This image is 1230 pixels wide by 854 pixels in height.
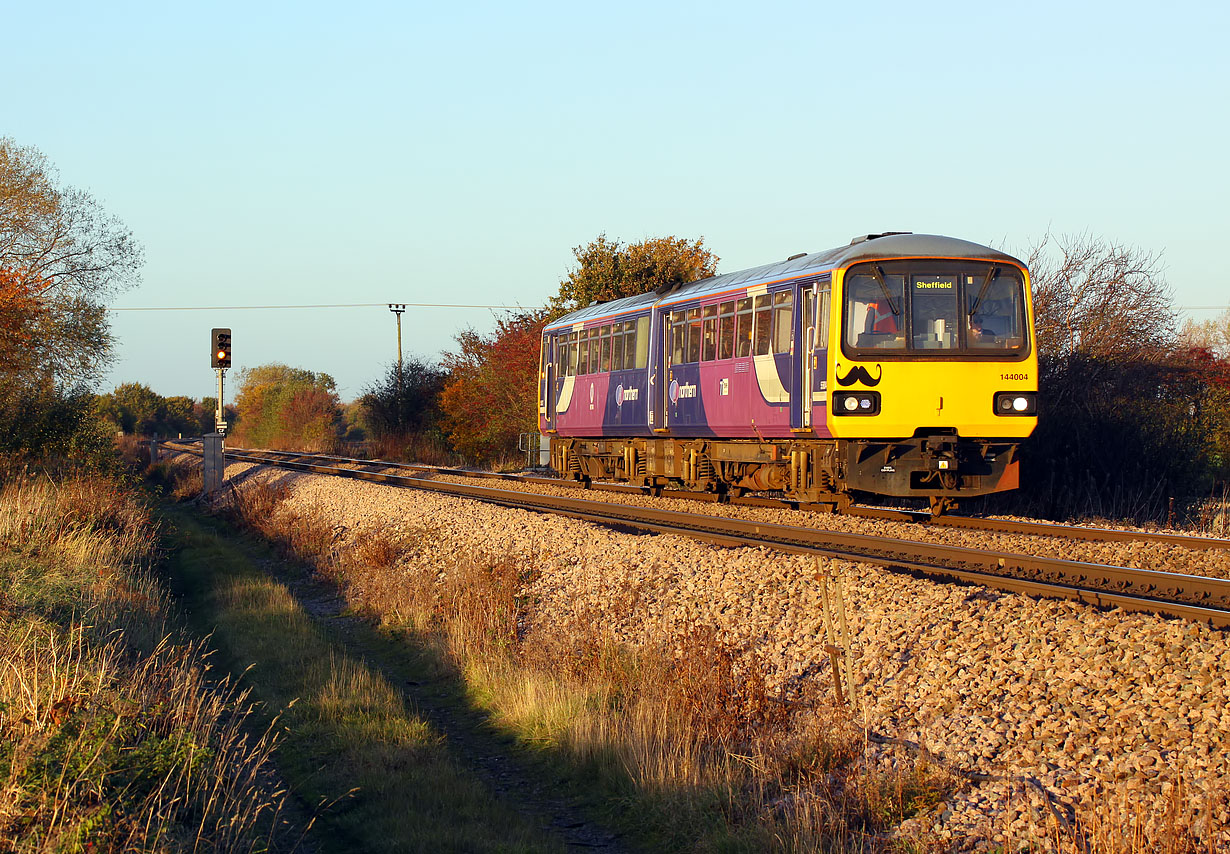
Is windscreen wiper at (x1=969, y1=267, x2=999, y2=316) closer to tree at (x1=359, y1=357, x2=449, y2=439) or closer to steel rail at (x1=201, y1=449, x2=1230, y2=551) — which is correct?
steel rail at (x1=201, y1=449, x2=1230, y2=551)

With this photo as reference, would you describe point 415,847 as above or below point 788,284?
below

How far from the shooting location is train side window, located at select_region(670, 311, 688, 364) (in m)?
18.2

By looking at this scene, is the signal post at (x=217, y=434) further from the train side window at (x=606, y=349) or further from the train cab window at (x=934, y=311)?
the train cab window at (x=934, y=311)

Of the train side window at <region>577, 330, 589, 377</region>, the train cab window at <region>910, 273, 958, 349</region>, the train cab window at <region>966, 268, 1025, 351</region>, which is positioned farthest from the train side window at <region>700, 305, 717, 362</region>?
the train side window at <region>577, 330, 589, 377</region>

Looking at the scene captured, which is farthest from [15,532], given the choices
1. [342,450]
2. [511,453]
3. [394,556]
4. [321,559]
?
[342,450]

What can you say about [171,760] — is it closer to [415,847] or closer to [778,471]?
[415,847]

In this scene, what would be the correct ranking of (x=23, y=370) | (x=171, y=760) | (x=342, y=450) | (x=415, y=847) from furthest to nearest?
(x=342, y=450) < (x=23, y=370) < (x=415, y=847) < (x=171, y=760)

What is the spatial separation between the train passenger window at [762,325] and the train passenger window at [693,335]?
2.08 m

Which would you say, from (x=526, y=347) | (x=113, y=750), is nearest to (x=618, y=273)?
(x=526, y=347)

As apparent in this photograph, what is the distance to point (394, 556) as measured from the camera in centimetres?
1452

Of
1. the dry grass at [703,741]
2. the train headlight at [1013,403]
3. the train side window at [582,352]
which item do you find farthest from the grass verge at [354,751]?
the train side window at [582,352]

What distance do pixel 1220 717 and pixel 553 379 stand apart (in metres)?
20.1

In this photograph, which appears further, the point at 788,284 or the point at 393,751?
the point at 788,284

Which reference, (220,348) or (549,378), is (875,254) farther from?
(220,348)
